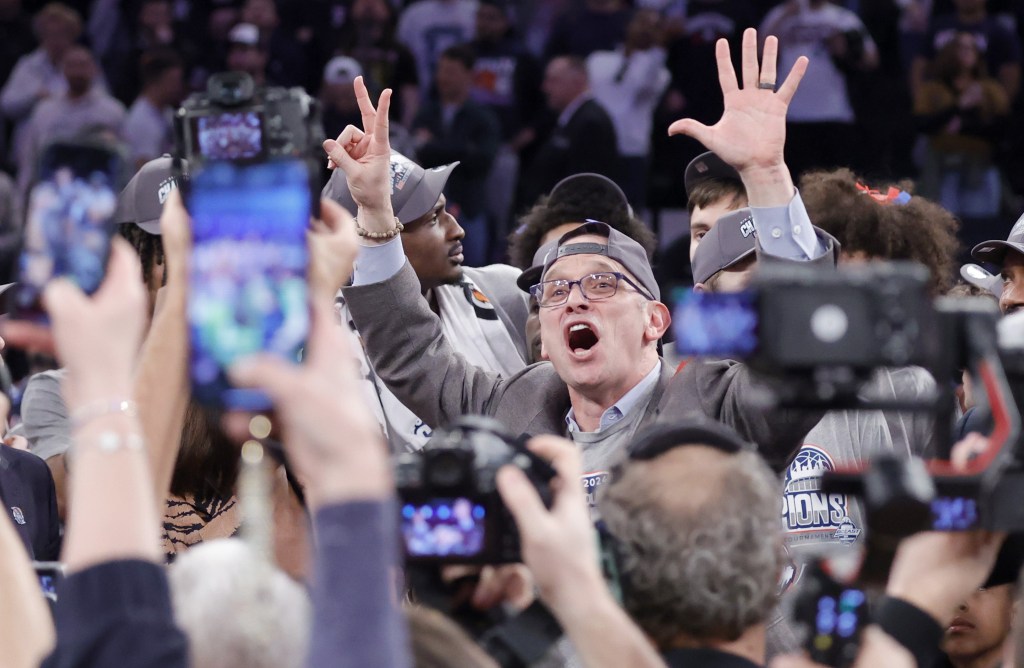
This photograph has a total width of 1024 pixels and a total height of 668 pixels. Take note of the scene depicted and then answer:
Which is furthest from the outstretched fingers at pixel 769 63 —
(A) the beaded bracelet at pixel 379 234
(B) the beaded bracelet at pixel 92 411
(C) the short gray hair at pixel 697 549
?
(B) the beaded bracelet at pixel 92 411

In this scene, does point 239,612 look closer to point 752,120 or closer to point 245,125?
point 245,125

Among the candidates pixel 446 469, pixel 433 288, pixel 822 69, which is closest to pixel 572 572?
pixel 446 469

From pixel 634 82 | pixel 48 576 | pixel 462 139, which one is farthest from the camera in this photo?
pixel 634 82

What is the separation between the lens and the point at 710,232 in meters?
4.29

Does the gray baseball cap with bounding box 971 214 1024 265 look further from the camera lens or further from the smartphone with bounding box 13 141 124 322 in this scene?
the smartphone with bounding box 13 141 124 322

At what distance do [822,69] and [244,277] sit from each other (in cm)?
758

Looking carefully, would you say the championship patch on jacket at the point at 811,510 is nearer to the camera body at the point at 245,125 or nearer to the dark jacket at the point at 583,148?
the camera body at the point at 245,125

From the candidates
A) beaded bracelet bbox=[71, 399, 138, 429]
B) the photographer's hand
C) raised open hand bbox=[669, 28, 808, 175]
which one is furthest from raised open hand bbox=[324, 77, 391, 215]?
beaded bracelet bbox=[71, 399, 138, 429]

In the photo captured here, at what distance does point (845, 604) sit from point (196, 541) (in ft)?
6.33

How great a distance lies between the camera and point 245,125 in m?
1.88

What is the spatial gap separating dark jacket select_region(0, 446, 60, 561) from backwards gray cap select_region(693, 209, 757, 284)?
1754 millimetres

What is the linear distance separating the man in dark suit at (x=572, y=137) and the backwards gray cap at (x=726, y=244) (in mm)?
4397

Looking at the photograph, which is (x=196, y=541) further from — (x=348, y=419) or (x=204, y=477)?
(x=348, y=419)

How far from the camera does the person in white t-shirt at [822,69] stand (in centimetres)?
870
